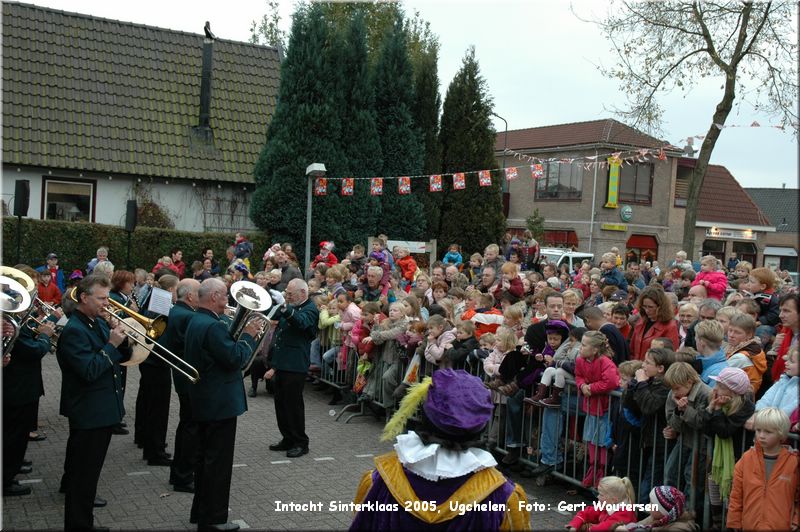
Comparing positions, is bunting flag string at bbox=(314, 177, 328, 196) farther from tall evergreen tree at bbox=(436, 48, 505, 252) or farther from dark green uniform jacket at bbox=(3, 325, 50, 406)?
dark green uniform jacket at bbox=(3, 325, 50, 406)

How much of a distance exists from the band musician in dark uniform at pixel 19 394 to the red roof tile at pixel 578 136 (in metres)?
25.3

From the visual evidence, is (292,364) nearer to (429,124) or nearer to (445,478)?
(445,478)

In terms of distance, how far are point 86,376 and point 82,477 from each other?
77 centimetres

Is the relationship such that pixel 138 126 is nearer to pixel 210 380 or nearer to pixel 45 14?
pixel 45 14

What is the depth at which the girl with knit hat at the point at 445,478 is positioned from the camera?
3664mm

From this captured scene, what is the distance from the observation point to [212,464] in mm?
5973

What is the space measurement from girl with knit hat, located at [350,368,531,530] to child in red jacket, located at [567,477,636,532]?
219 centimetres

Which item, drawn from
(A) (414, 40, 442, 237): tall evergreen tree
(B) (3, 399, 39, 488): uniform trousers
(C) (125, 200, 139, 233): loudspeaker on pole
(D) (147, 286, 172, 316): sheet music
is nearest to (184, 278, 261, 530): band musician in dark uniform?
(B) (3, 399, 39, 488): uniform trousers

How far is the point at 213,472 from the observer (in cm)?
596

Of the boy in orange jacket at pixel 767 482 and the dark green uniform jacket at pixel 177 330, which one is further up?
the dark green uniform jacket at pixel 177 330

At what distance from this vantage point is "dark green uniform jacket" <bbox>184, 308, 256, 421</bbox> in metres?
6.09

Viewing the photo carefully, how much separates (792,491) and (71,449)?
5.22m

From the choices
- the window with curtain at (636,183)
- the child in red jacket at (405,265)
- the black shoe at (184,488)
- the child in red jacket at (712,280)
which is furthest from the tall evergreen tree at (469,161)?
the black shoe at (184,488)

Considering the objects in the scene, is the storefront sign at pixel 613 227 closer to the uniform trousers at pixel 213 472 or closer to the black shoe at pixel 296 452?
the black shoe at pixel 296 452
